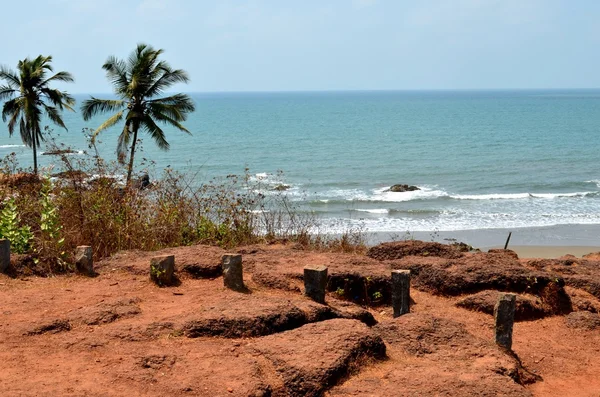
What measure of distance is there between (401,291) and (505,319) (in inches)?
48.1

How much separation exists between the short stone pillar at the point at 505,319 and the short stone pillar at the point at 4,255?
563 centimetres

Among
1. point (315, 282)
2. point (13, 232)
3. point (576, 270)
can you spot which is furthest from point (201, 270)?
point (576, 270)

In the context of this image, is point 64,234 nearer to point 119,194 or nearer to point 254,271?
point 119,194

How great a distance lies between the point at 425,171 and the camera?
143 feet

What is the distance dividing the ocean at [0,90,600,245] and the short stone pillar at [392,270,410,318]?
279 inches

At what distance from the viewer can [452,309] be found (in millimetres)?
7934

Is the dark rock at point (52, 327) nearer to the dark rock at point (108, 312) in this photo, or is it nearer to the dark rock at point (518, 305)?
the dark rock at point (108, 312)

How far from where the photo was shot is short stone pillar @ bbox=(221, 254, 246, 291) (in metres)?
7.27

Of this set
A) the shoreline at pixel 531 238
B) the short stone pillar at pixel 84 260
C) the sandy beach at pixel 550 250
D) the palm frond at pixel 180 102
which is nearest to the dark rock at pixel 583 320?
the short stone pillar at pixel 84 260

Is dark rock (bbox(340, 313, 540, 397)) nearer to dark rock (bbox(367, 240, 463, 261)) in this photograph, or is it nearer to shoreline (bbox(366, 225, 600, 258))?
dark rock (bbox(367, 240, 463, 261))

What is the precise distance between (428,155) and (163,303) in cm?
4696

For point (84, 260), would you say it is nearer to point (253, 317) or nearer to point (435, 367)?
point (253, 317)

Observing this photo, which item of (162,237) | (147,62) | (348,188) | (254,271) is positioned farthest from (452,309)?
(348,188)

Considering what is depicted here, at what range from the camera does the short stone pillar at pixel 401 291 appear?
7.17 meters
